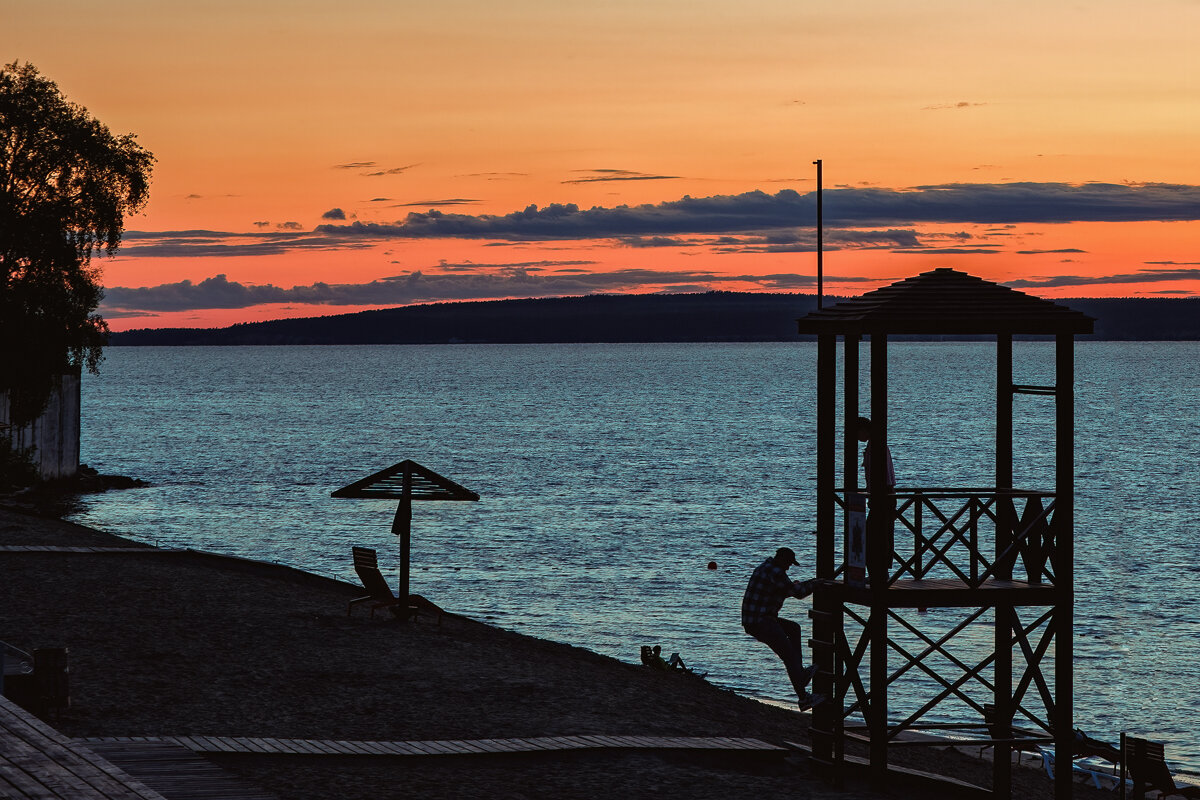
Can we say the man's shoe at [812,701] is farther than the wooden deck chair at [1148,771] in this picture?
No

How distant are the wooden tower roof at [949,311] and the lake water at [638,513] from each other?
13.6 meters

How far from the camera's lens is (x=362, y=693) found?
1695 centimetres

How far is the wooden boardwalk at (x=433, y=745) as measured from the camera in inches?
530

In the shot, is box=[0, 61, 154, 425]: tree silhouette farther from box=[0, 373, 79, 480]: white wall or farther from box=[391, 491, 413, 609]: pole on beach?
box=[391, 491, 413, 609]: pole on beach

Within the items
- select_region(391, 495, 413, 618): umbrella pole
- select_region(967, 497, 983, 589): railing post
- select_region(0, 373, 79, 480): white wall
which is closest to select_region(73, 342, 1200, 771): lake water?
select_region(0, 373, 79, 480): white wall

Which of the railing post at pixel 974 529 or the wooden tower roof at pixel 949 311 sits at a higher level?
the wooden tower roof at pixel 949 311

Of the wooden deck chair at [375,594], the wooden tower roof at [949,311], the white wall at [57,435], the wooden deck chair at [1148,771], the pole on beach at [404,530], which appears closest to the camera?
the wooden tower roof at [949,311]

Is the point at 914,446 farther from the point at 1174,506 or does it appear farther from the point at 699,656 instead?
the point at 699,656

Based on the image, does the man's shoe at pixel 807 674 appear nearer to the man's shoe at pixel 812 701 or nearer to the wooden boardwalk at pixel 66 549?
the man's shoe at pixel 812 701

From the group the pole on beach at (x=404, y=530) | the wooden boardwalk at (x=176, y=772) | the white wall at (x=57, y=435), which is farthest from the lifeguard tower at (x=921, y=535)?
the white wall at (x=57, y=435)

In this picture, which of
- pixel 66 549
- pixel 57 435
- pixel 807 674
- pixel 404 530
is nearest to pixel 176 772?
pixel 807 674

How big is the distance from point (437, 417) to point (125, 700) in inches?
5082

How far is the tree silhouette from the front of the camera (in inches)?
1769

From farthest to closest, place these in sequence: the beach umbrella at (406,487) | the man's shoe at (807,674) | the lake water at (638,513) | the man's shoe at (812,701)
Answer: the lake water at (638,513) < the beach umbrella at (406,487) < the man's shoe at (807,674) < the man's shoe at (812,701)
